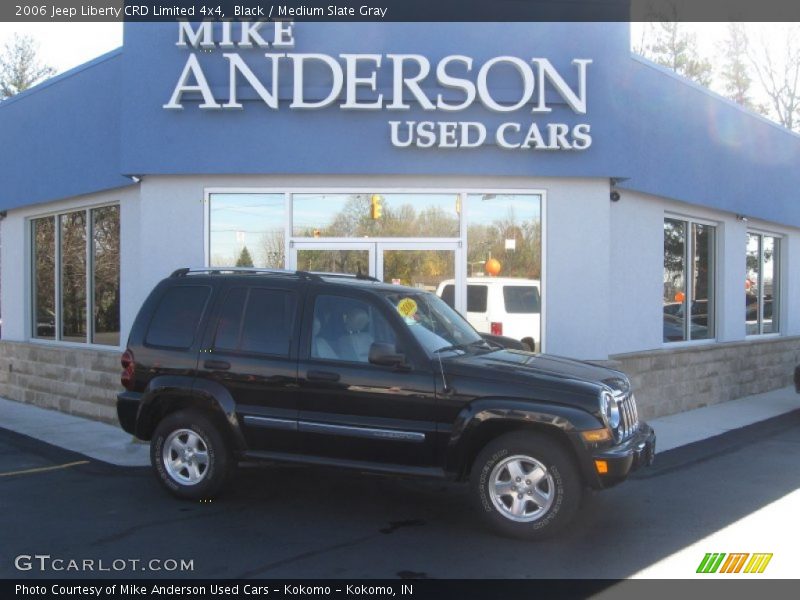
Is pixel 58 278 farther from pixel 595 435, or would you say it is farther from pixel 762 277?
pixel 762 277

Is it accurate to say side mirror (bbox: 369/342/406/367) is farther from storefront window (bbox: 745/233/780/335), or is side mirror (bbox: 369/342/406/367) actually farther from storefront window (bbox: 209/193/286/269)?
storefront window (bbox: 745/233/780/335)

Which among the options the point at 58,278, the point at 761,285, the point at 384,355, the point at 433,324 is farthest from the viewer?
the point at 761,285

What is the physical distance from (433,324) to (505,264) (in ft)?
12.6

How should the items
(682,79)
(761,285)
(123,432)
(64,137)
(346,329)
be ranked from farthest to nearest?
(761,285)
(682,79)
(64,137)
(123,432)
(346,329)

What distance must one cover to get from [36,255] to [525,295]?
351 inches

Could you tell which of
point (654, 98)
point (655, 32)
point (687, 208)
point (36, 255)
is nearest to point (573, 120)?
point (654, 98)

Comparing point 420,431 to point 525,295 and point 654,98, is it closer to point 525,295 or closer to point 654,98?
point 525,295

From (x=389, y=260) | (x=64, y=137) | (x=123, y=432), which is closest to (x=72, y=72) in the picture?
(x=64, y=137)

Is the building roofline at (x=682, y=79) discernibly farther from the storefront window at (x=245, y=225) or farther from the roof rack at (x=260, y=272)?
the roof rack at (x=260, y=272)

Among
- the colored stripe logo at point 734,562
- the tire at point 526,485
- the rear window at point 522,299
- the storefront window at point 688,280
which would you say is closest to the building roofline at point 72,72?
the rear window at point 522,299

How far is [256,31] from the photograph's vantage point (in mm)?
10500

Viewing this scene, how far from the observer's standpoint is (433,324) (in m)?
7.28

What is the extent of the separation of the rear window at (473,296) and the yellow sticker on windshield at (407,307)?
3492 millimetres

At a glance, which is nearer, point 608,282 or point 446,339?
point 446,339
